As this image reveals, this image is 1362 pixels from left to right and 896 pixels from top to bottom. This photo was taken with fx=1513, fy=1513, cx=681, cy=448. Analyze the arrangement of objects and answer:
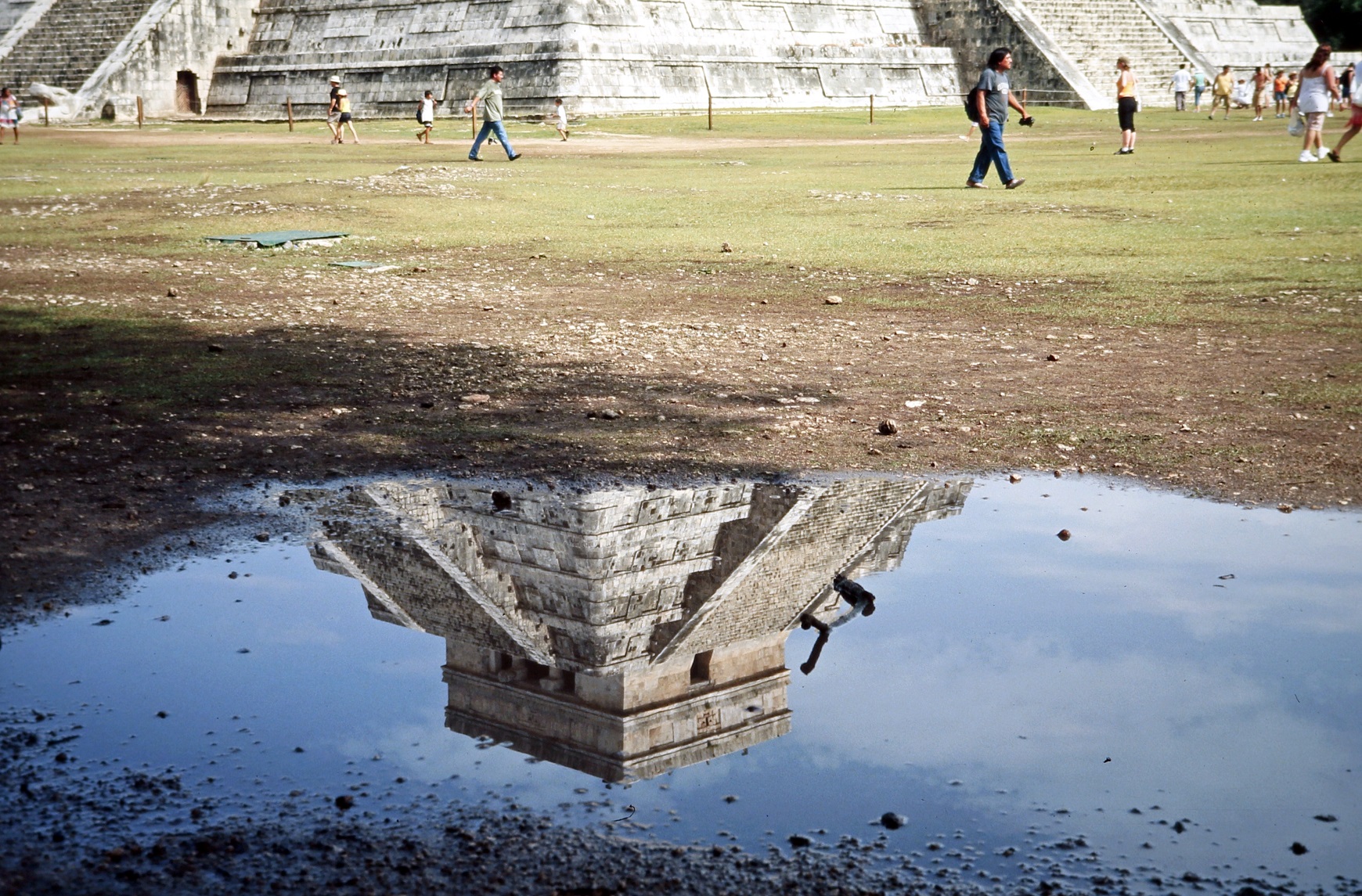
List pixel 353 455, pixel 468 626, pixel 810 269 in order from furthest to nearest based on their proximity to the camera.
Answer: pixel 810 269 → pixel 353 455 → pixel 468 626

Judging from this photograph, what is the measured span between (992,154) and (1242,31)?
4430 centimetres

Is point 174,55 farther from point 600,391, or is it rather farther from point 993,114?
point 600,391

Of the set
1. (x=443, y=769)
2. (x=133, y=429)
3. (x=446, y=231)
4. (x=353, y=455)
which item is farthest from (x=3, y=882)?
(x=446, y=231)

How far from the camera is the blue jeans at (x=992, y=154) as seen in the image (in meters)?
18.1

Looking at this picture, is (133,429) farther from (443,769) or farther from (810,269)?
(810,269)

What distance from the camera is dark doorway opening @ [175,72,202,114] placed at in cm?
4825

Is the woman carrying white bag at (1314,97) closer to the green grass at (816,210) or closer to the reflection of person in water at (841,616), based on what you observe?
the green grass at (816,210)

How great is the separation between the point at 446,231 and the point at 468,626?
11.2 m

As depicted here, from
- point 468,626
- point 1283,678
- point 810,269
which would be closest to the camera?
point 1283,678

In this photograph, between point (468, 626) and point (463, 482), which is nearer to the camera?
point (468, 626)

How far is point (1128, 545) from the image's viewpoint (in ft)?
16.8

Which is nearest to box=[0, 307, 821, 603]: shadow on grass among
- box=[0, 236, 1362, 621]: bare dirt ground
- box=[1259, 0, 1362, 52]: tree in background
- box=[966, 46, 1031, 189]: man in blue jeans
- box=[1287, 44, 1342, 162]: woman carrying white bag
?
box=[0, 236, 1362, 621]: bare dirt ground

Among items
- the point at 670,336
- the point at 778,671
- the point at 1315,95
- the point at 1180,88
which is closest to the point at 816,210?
the point at 670,336

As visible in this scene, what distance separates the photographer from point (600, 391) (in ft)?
24.7
